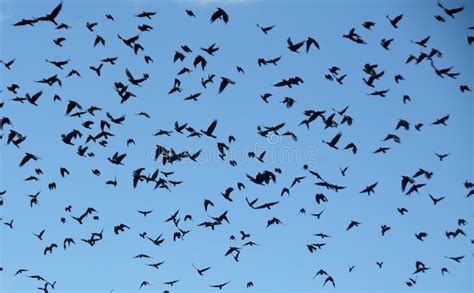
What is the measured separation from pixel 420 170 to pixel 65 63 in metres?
15.1

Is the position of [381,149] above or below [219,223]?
above

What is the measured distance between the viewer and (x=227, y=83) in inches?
1125

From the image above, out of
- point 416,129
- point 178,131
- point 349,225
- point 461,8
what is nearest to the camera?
point 461,8

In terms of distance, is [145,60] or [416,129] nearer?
[145,60]

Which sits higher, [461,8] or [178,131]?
[461,8]

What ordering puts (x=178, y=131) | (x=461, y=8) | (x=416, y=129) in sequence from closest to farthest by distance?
(x=461, y=8) < (x=178, y=131) < (x=416, y=129)

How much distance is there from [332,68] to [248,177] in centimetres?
617

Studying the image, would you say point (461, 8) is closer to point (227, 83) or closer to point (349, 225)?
point (227, 83)

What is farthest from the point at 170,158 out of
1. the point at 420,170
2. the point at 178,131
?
the point at 420,170

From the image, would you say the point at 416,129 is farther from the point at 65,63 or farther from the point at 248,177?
the point at 65,63

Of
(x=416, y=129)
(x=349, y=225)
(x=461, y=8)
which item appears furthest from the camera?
(x=349, y=225)

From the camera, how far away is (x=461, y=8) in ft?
88.6

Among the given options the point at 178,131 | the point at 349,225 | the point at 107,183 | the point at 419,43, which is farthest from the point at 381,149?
the point at 107,183

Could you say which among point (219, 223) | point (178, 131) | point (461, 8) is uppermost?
point (461, 8)
